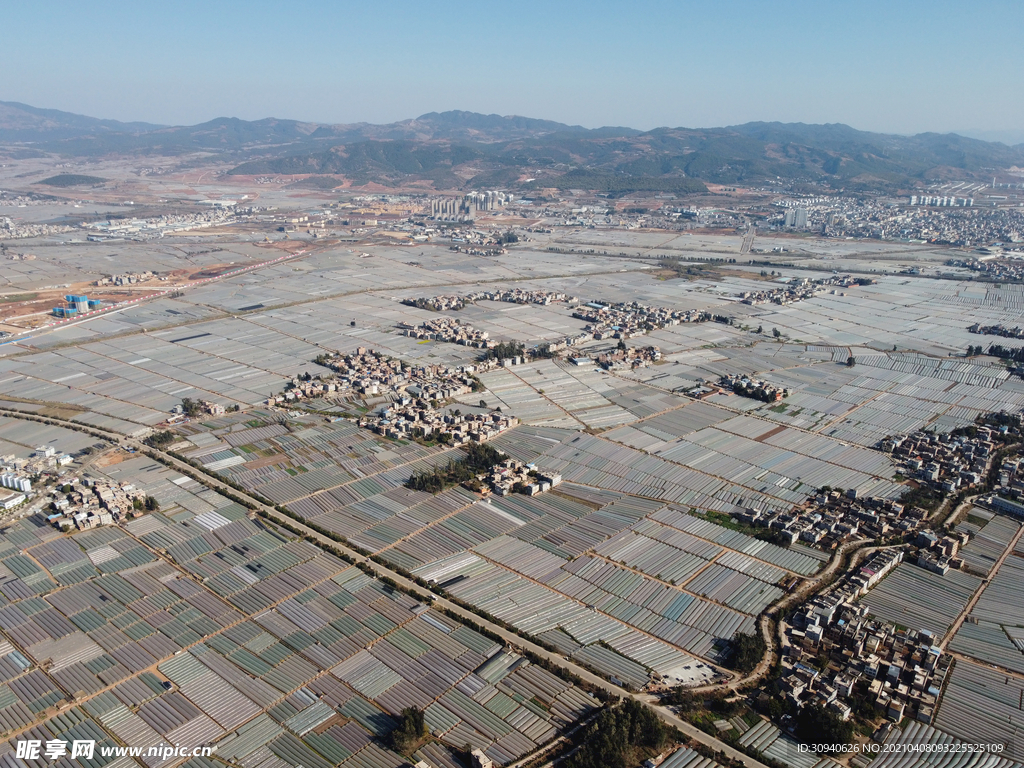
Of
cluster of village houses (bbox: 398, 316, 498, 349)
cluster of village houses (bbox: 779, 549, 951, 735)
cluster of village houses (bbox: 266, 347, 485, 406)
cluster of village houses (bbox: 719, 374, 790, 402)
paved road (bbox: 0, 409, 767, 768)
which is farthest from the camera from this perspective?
cluster of village houses (bbox: 398, 316, 498, 349)

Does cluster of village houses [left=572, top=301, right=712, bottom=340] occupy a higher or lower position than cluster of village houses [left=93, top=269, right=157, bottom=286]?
lower

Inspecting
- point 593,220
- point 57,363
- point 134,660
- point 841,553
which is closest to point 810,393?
point 841,553

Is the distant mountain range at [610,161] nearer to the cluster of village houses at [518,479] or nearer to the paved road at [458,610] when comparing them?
the cluster of village houses at [518,479]

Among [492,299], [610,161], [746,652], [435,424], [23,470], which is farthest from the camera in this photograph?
[610,161]

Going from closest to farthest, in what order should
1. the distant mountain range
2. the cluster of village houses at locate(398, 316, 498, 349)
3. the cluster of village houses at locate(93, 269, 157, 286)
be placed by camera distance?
1. the cluster of village houses at locate(398, 316, 498, 349)
2. the cluster of village houses at locate(93, 269, 157, 286)
3. the distant mountain range

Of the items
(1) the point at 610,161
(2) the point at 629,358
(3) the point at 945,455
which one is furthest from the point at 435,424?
(1) the point at 610,161

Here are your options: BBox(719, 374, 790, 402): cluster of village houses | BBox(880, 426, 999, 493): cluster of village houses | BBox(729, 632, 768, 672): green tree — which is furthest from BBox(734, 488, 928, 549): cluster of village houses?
BBox(719, 374, 790, 402): cluster of village houses

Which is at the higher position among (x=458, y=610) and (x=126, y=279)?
(x=126, y=279)

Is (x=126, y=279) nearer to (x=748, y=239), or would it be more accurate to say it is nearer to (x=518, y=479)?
(x=518, y=479)

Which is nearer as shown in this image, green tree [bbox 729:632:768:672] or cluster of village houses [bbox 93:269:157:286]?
green tree [bbox 729:632:768:672]

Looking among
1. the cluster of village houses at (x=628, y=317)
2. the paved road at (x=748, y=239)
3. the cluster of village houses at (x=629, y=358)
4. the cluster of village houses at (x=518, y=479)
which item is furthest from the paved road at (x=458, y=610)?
the paved road at (x=748, y=239)

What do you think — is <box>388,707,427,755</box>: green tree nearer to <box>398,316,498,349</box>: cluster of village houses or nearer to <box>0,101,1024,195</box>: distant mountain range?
<box>398,316,498,349</box>: cluster of village houses
